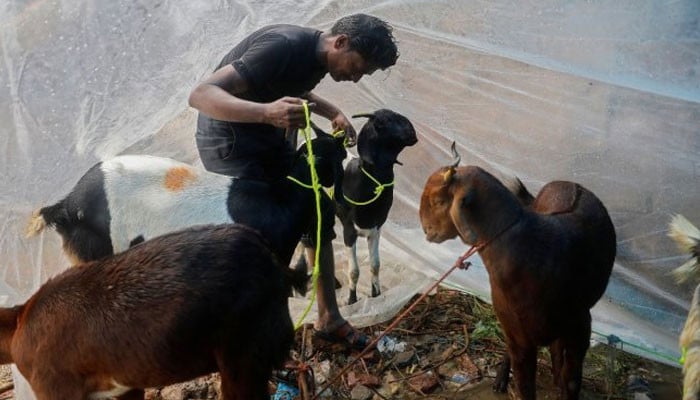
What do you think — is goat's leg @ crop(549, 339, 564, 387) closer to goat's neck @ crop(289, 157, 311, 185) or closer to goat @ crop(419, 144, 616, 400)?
goat @ crop(419, 144, 616, 400)

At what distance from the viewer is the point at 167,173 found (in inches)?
150

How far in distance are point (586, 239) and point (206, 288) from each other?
2.00 metres

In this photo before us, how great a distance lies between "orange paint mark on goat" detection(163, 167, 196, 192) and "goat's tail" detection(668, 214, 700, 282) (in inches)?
114

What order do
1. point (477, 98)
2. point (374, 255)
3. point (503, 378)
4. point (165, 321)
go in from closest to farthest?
point (165, 321), point (503, 378), point (477, 98), point (374, 255)

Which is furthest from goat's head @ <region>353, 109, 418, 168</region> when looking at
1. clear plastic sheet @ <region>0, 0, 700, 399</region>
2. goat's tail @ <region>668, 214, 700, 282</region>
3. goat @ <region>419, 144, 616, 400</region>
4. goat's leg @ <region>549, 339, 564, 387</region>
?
goat's tail @ <region>668, 214, 700, 282</region>

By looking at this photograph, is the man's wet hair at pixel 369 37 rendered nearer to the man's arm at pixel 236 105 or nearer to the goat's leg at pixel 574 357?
the man's arm at pixel 236 105

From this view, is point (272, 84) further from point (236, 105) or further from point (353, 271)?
point (353, 271)

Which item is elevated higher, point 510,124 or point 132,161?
point 132,161

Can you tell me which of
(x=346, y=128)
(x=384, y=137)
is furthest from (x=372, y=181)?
(x=346, y=128)

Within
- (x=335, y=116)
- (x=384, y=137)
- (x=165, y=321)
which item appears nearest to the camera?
(x=165, y=321)

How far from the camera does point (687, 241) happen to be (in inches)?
159

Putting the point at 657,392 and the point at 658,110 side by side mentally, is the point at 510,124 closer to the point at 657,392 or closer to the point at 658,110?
the point at 658,110

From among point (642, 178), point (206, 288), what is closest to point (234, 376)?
point (206, 288)

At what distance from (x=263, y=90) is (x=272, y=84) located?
60 millimetres
